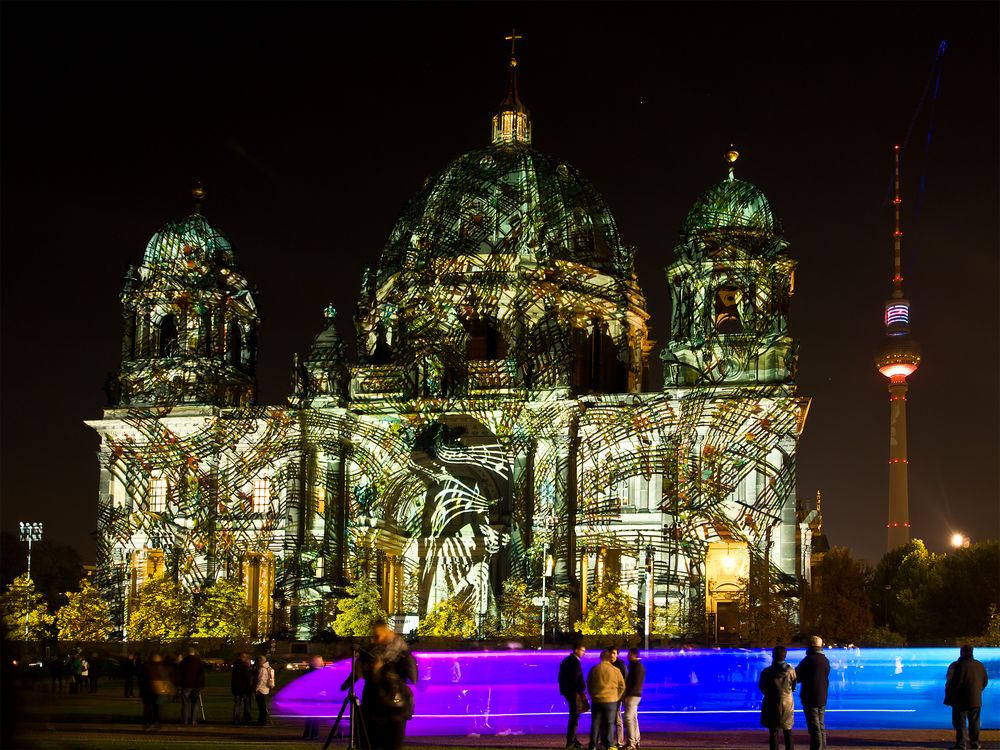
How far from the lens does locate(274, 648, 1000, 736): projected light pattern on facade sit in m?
30.4

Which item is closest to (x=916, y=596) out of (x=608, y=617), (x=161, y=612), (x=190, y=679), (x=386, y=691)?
(x=608, y=617)

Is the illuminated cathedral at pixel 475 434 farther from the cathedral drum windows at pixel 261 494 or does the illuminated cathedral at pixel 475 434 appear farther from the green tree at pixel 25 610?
the green tree at pixel 25 610

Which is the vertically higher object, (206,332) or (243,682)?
(206,332)

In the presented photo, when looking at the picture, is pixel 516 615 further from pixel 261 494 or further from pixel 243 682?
pixel 243 682

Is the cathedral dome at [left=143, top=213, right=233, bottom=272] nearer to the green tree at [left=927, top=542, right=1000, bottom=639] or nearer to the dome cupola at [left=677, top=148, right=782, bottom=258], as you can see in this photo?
the dome cupola at [left=677, top=148, right=782, bottom=258]

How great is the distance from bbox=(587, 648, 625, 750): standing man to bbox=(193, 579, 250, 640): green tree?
50.4m

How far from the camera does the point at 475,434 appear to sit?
80875 millimetres

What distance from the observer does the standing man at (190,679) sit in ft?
109

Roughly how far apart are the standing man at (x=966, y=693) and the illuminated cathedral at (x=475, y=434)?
147 feet

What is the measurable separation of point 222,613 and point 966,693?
175 ft

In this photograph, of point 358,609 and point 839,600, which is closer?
point 358,609

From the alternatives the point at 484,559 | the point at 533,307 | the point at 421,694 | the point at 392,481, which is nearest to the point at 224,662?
the point at 392,481

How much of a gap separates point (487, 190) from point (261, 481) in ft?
61.1

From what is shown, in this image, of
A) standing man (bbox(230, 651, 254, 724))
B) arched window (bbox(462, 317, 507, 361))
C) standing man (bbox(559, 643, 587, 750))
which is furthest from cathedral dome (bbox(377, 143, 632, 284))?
standing man (bbox(559, 643, 587, 750))
